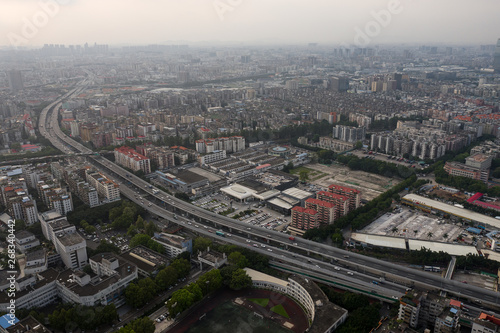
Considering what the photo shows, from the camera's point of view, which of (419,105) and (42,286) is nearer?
(42,286)

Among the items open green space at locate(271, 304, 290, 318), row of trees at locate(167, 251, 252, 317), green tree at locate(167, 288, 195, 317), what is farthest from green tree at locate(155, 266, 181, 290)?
open green space at locate(271, 304, 290, 318)

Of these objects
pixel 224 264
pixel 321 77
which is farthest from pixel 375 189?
pixel 321 77

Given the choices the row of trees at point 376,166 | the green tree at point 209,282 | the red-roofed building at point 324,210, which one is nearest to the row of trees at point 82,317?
the green tree at point 209,282

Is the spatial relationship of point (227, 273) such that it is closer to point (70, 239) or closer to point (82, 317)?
point (82, 317)

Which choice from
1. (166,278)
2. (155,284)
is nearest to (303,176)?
(166,278)

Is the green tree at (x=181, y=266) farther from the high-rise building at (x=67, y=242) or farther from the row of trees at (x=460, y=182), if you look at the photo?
the row of trees at (x=460, y=182)

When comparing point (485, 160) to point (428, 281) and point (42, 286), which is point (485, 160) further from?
point (42, 286)

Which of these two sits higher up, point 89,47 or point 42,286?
point 89,47
